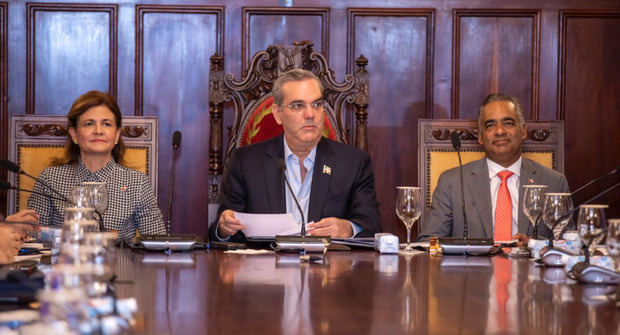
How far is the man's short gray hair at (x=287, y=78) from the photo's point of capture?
3.19m

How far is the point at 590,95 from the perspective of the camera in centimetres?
399

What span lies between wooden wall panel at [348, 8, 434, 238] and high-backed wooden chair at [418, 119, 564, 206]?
1.85 feet

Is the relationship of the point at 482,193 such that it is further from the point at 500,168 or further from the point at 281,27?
the point at 281,27

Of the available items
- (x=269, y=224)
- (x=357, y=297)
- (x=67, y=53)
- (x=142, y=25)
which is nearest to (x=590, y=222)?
(x=357, y=297)

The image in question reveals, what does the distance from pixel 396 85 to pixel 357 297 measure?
266cm

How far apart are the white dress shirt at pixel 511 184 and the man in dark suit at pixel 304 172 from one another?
602 millimetres

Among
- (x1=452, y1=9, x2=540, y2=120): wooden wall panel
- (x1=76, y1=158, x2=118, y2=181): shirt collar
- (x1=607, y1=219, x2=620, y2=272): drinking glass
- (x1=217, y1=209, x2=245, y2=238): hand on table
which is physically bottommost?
(x1=217, y1=209, x2=245, y2=238): hand on table

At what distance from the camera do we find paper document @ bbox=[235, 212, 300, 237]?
2.43m

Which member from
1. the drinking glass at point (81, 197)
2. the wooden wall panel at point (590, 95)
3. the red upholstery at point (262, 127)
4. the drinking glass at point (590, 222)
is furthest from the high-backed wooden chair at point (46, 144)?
the wooden wall panel at point (590, 95)

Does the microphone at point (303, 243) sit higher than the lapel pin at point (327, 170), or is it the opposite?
the lapel pin at point (327, 170)

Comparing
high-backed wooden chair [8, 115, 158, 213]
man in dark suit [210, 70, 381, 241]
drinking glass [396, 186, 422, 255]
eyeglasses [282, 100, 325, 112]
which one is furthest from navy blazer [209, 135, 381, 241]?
drinking glass [396, 186, 422, 255]

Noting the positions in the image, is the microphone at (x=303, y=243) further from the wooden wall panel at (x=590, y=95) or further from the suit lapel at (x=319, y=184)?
the wooden wall panel at (x=590, y=95)

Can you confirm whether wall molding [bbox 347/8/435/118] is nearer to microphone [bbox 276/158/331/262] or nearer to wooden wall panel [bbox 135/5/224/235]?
wooden wall panel [bbox 135/5/224/235]

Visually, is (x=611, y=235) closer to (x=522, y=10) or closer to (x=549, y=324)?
(x=549, y=324)
